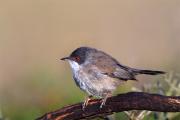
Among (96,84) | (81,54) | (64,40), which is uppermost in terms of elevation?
(81,54)

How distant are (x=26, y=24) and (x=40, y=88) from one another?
7.60 meters

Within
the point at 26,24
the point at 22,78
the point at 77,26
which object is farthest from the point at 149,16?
the point at 22,78

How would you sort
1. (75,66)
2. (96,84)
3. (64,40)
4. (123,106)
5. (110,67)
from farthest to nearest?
(64,40), (75,66), (110,67), (96,84), (123,106)

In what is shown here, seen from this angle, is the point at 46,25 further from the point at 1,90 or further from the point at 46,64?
the point at 1,90

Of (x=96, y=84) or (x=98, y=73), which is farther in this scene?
(x=98, y=73)

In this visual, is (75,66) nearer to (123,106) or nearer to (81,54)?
(81,54)

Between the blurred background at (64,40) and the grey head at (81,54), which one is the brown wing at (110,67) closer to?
the grey head at (81,54)

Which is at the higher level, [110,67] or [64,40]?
[110,67]

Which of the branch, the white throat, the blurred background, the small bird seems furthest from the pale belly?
the blurred background

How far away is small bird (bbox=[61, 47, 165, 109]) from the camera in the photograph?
6209mm

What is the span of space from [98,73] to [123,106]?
1.65m

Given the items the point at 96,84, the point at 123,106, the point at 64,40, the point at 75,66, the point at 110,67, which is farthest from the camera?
the point at 64,40

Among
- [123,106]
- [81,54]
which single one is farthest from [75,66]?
[123,106]

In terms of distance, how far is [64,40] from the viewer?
16.3 m
